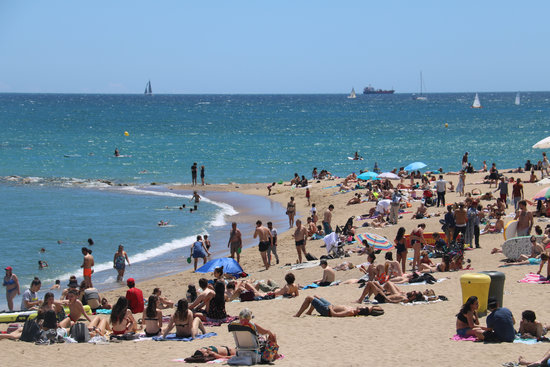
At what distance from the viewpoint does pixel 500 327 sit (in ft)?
32.2

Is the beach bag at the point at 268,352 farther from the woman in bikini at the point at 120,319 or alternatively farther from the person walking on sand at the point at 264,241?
the person walking on sand at the point at 264,241

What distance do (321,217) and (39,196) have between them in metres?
15.6

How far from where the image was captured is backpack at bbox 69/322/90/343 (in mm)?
10758

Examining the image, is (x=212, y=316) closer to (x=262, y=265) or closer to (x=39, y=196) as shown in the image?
(x=262, y=265)

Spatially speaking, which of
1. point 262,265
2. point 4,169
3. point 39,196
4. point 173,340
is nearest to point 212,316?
point 173,340

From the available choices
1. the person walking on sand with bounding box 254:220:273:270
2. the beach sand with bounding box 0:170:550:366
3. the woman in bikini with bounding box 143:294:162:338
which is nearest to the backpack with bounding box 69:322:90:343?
the beach sand with bounding box 0:170:550:366

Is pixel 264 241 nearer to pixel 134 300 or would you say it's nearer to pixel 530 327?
pixel 134 300

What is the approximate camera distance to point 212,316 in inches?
460

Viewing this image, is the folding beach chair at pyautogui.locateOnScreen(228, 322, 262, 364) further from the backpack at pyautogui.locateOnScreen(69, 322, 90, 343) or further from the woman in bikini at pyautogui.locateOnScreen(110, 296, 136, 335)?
the backpack at pyautogui.locateOnScreen(69, 322, 90, 343)

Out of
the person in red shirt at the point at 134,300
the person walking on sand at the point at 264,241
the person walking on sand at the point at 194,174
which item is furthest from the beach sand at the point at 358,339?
the person walking on sand at the point at 194,174

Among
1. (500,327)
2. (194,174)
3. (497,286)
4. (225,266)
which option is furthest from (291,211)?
(500,327)

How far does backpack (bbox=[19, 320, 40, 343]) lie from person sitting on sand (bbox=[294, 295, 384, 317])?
4.26m

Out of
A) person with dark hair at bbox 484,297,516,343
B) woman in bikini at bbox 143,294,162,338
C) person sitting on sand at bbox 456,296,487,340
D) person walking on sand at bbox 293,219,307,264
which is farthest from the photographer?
person walking on sand at bbox 293,219,307,264

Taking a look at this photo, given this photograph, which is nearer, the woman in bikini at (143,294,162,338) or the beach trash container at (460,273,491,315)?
the woman in bikini at (143,294,162,338)
